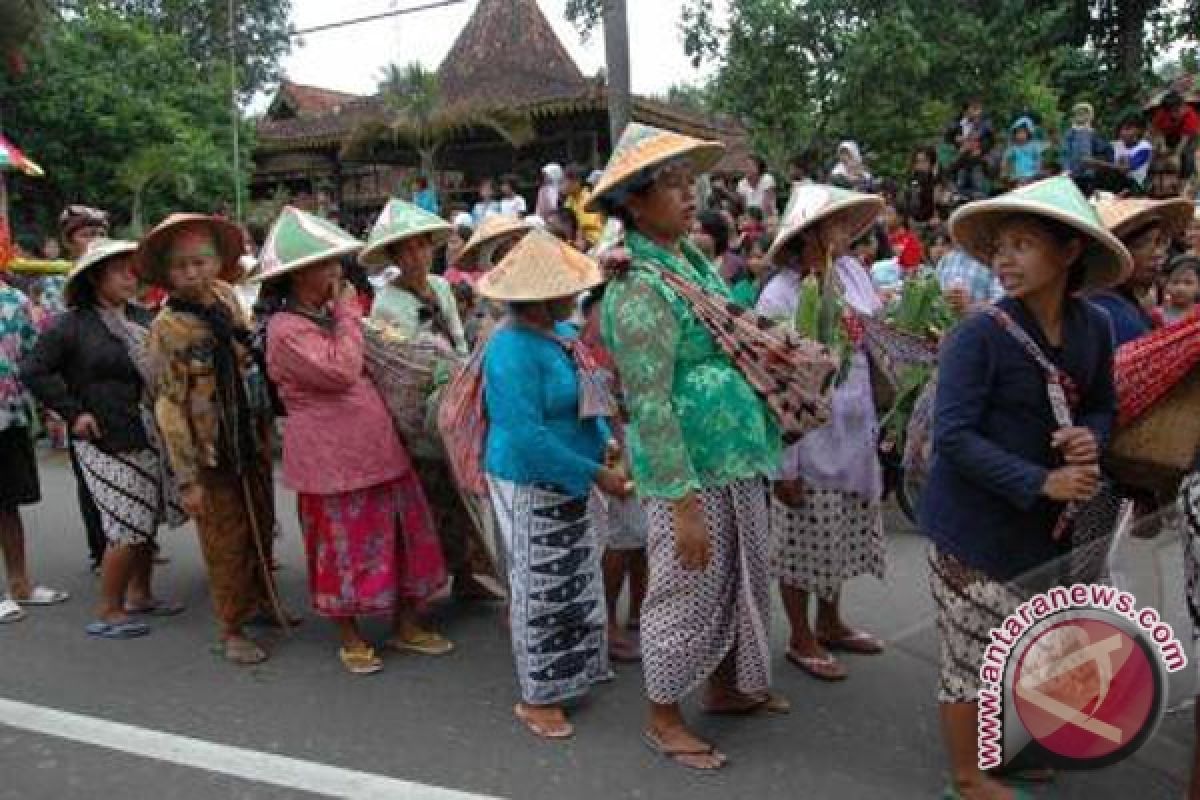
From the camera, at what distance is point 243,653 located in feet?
14.9

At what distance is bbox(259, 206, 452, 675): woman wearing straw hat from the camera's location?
167 inches

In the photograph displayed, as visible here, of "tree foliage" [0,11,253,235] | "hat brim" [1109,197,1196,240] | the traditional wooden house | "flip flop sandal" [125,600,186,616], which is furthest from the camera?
"tree foliage" [0,11,253,235]

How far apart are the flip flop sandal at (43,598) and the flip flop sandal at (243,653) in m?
1.29

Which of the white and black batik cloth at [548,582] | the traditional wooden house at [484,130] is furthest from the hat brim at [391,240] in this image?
the traditional wooden house at [484,130]

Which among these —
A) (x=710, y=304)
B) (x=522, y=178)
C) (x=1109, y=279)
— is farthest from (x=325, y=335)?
(x=522, y=178)

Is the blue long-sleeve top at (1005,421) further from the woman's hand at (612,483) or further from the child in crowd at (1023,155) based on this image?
the child in crowd at (1023,155)

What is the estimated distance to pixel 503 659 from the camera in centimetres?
448

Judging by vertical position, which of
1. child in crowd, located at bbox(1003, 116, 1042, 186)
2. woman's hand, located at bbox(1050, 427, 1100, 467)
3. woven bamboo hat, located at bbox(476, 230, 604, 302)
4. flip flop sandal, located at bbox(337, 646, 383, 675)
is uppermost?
child in crowd, located at bbox(1003, 116, 1042, 186)

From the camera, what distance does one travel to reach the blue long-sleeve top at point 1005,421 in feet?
9.20

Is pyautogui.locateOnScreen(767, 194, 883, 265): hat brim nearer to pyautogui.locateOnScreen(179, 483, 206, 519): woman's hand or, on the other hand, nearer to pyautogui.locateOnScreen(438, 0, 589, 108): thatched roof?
pyautogui.locateOnScreen(179, 483, 206, 519): woman's hand

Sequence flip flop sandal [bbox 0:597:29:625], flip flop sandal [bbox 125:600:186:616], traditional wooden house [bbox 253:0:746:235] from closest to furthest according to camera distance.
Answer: flip flop sandal [bbox 0:597:29:625] → flip flop sandal [bbox 125:600:186:616] → traditional wooden house [bbox 253:0:746:235]

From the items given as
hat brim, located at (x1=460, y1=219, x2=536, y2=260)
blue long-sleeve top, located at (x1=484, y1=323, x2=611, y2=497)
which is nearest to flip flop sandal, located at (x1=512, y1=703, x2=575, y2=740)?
blue long-sleeve top, located at (x1=484, y1=323, x2=611, y2=497)

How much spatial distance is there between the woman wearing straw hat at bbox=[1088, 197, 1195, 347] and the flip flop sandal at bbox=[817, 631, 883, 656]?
4.86 ft

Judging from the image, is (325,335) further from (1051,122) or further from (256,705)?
(1051,122)
